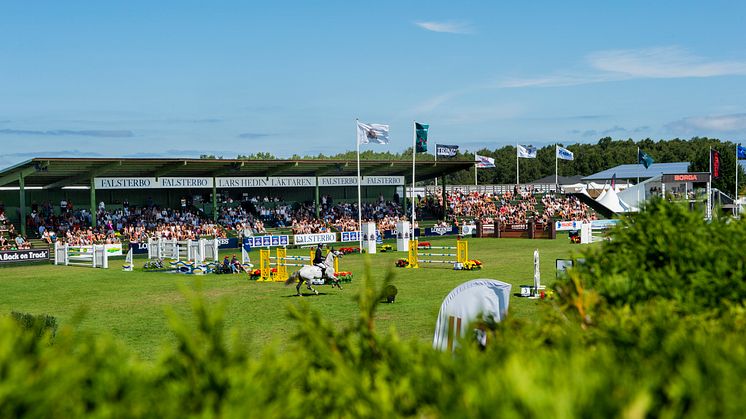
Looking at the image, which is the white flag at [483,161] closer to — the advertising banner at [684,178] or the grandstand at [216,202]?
the grandstand at [216,202]

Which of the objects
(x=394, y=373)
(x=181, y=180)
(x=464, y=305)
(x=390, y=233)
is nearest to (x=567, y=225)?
(x=390, y=233)

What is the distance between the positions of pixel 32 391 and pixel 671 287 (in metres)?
5.40

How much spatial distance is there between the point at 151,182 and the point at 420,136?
21000 mm

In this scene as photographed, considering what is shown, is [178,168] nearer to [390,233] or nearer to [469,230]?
[390,233]

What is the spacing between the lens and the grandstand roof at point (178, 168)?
5216 centimetres

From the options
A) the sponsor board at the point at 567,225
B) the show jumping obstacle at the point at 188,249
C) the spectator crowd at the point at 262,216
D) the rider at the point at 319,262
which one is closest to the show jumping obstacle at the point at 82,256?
the show jumping obstacle at the point at 188,249

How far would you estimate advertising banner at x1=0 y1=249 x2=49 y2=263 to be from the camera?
139 feet

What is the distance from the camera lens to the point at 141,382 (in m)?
4.57

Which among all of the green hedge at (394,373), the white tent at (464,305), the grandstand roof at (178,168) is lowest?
the white tent at (464,305)

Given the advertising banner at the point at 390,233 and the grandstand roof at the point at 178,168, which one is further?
the advertising banner at the point at 390,233

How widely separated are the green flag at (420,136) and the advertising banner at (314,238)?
387 inches

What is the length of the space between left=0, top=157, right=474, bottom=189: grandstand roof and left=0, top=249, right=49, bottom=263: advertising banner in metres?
8.37

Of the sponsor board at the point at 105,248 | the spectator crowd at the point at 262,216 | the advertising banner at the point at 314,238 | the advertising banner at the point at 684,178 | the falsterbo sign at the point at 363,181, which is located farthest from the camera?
the falsterbo sign at the point at 363,181

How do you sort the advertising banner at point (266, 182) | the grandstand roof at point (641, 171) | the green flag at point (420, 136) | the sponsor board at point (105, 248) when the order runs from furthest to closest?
the grandstand roof at point (641, 171)
the advertising banner at point (266, 182)
the green flag at point (420, 136)
the sponsor board at point (105, 248)
